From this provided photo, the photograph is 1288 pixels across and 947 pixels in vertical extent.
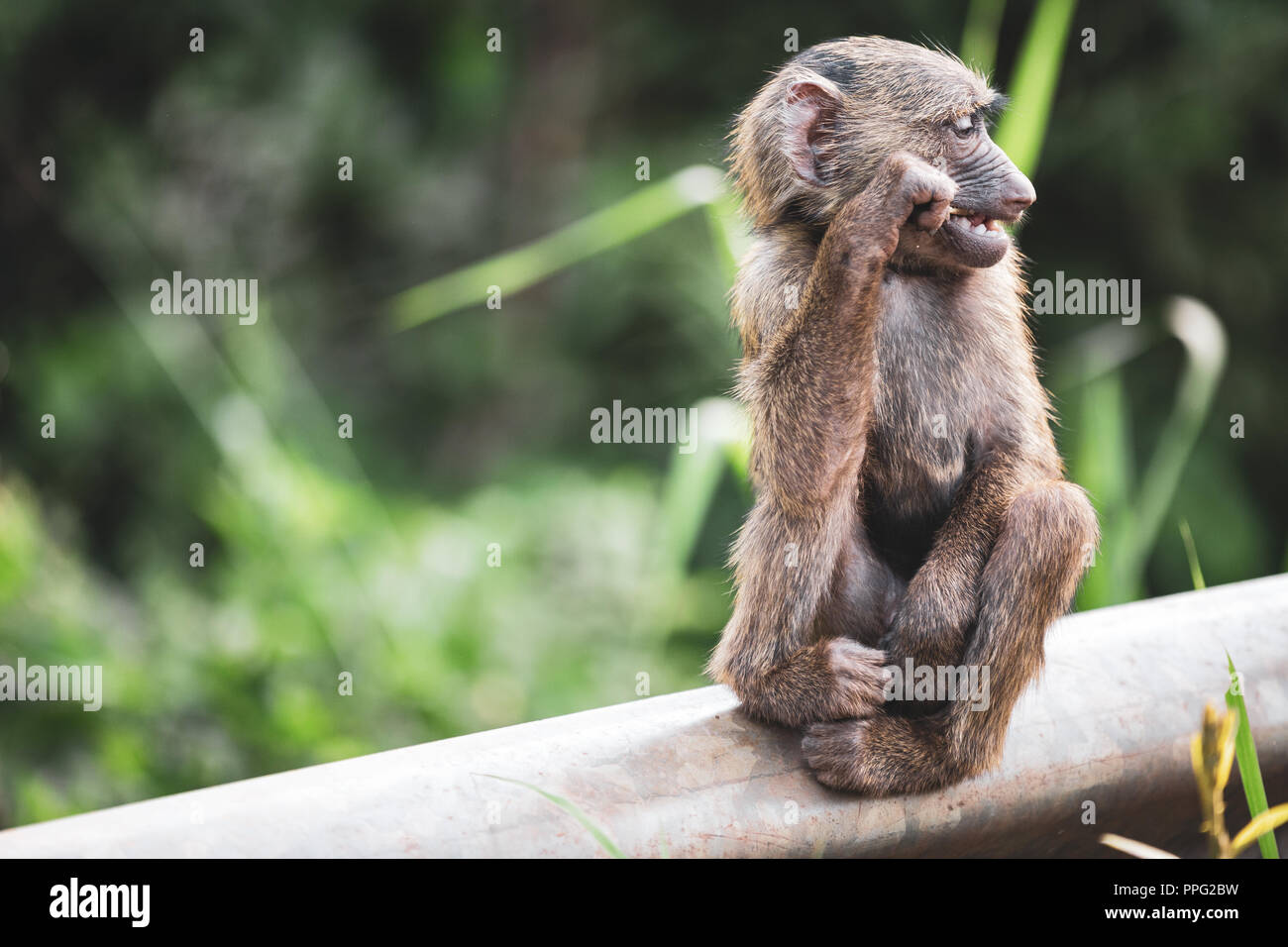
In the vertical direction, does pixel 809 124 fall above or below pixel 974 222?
above

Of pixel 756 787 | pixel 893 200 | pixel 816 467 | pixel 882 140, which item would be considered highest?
pixel 882 140

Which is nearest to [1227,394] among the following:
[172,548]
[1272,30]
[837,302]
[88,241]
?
[1272,30]

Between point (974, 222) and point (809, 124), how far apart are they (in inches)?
15.3

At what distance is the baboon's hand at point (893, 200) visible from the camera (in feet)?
7.20

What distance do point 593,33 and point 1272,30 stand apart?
3560 mm

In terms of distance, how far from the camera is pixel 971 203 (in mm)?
2418

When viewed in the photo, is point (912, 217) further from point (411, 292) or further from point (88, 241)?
point (88, 241)

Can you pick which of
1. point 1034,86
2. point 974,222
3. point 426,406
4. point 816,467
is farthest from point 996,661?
point 426,406

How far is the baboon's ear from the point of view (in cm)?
252

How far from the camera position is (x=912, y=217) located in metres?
2.32

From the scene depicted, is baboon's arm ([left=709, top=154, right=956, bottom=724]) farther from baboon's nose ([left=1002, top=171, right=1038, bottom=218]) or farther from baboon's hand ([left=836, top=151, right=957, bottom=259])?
baboon's nose ([left=1002, top=171, right=1038, bottom=218])

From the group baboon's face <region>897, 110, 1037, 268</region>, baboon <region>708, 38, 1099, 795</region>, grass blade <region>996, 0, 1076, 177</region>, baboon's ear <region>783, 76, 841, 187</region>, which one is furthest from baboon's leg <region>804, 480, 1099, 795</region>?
grass blade <region>996, 0, 1076, 177</region>

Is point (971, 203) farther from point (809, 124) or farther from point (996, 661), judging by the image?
point (996, 661)
